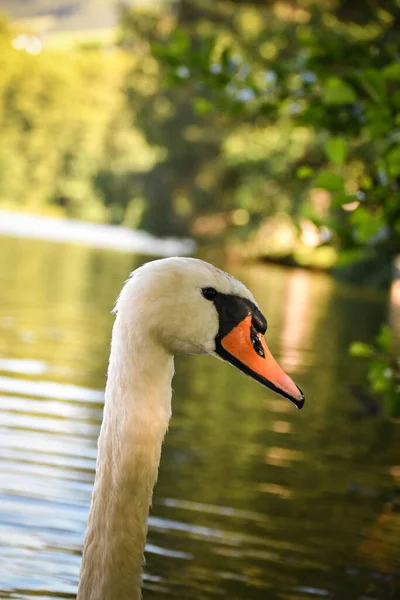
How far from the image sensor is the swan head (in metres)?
3.13

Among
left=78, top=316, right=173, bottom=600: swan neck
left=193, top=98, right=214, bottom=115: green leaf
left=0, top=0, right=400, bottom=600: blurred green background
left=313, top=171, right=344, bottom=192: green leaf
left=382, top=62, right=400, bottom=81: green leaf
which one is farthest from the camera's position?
left=193, top=98, right=214, bottom=115: green leaf

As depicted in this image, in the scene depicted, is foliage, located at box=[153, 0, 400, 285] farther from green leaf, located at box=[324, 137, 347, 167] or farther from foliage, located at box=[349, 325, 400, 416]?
foliage, located at box=[349, 325, 400, 416]

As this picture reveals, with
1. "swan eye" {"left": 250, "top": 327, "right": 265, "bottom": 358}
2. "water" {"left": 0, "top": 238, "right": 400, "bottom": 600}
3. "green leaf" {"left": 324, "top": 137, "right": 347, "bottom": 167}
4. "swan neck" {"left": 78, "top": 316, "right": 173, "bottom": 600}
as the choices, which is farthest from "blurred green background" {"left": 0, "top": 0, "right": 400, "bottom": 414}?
"swan neck" {"left": 78, "top": 316, "right": 173, "bottom": 600}

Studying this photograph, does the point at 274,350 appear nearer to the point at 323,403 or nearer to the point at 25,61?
the point at 323,403

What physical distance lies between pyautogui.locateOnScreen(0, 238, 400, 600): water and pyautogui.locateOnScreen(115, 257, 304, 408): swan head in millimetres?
2172

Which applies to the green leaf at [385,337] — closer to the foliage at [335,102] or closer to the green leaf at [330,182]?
the foliage at [335,102]

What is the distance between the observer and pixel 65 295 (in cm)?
2033

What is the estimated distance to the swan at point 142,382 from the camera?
123 inches

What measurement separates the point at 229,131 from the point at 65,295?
23.7 m

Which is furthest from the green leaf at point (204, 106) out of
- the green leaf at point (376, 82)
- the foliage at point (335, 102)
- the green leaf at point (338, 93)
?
the green leaf at point (376, 82)

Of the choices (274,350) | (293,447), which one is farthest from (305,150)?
(293,447)

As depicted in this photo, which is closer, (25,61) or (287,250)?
(287,250)

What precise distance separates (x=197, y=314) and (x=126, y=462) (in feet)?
1.34

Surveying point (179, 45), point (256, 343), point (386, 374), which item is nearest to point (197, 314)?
point (256, 343)
